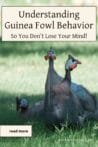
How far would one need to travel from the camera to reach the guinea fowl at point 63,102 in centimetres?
1667

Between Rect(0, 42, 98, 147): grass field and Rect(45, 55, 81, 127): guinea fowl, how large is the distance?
48mm

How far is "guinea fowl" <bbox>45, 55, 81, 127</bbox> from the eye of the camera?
1667 cm

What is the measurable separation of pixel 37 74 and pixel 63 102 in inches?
11.6

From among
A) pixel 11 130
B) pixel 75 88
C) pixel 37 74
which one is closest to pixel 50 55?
pixel 37 74

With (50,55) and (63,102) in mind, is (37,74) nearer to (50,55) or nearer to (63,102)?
(50,55)

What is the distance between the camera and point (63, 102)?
16688 millimetres

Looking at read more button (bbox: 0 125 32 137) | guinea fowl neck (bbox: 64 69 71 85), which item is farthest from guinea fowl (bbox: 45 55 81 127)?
read more button (bbox: 0 125 32 137)

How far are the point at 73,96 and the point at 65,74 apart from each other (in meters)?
0.18

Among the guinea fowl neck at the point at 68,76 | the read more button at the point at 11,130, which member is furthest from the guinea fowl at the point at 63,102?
Result: the read more button at the point at 11,130

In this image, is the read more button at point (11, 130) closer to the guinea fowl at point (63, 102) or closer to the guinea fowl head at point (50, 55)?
the guinea fowl at point (63, 102)

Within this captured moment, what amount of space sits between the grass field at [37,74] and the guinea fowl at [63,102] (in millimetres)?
48

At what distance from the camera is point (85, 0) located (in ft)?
54.5

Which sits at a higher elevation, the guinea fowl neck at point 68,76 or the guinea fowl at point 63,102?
the guinea fowl neck at point 68,76

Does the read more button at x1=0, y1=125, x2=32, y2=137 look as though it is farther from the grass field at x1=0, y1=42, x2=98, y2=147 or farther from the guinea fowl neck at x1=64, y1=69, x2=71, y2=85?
the guinea fowl neck at x1=64, y1=69, x2=71, y2=85
